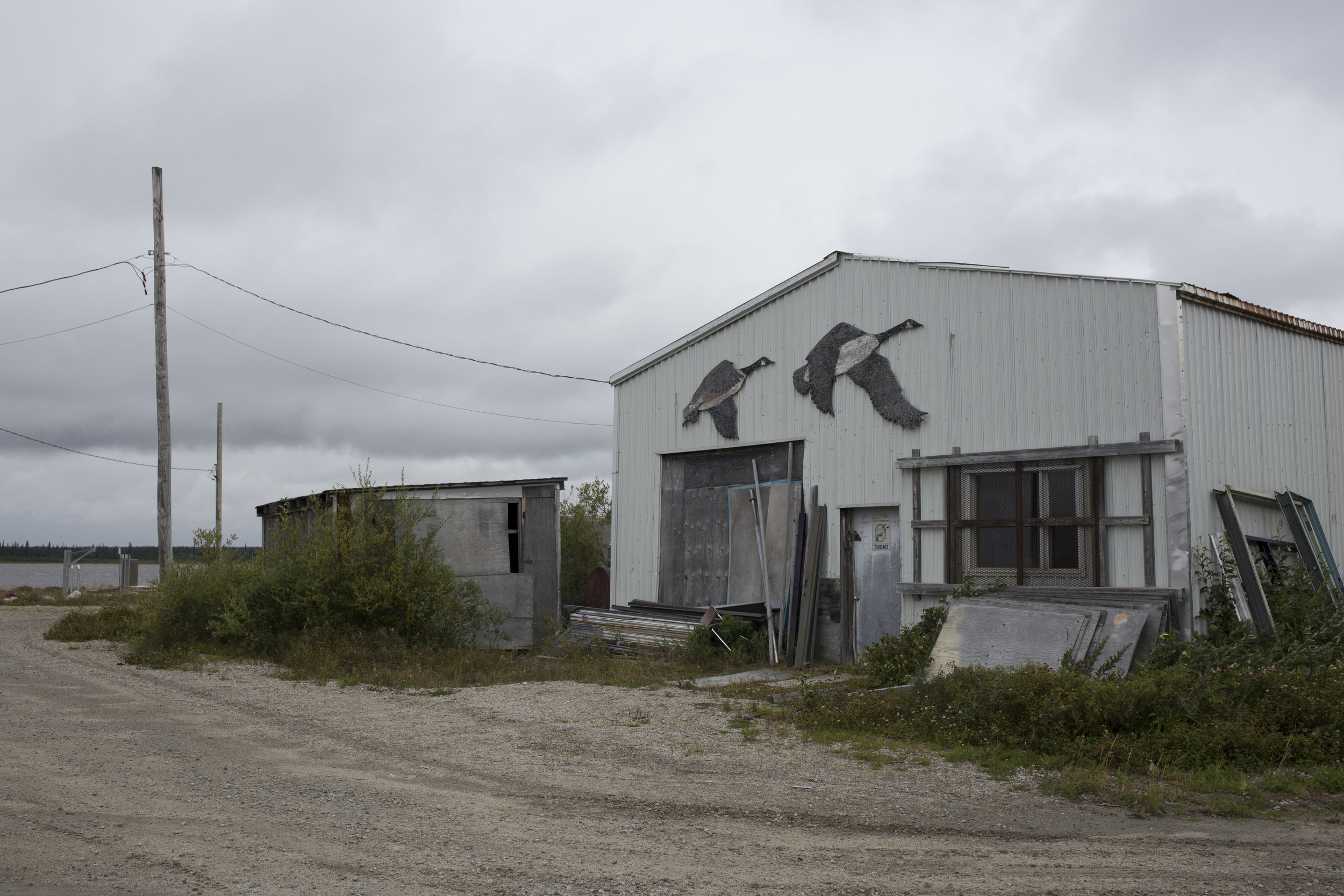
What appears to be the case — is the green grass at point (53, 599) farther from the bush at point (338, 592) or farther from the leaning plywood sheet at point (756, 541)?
the leaning plywood sheet at point (756, 541)

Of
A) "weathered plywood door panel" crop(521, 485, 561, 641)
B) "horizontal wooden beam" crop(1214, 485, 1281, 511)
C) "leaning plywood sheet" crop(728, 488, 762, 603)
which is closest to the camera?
"horizontal wooden beam" crop(1214, 485, 1281, 511)

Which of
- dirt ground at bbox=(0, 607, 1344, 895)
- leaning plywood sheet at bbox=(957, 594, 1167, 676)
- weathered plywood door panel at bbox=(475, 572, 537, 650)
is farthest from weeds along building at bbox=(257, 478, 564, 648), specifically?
leaning plywood sheet at bbox=(957, 594, 1167, 676)

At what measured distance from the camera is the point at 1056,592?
11.0 m

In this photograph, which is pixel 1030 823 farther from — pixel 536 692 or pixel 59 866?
pixel 536 692

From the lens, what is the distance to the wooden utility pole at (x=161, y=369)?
18781mm

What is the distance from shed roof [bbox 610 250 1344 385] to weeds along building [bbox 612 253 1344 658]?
4 centimetres

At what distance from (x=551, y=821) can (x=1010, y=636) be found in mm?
6308

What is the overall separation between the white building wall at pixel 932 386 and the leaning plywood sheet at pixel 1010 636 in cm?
101

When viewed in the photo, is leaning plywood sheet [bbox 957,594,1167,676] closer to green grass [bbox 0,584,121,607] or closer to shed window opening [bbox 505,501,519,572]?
shed window opening [bbox 505,501,519,572]

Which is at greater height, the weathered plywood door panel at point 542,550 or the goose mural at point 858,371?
the goose mural at point 858,371

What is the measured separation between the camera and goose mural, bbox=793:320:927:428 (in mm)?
13062

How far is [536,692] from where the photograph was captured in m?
11.1

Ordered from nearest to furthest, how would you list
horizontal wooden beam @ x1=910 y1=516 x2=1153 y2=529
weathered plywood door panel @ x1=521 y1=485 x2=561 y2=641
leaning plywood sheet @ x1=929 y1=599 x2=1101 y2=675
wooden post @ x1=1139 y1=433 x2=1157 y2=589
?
1. leaning plywood sheet @ x1=929 y1=599 x2=1101 y2=675
2. wooden post @ x1=1139 y1=433 x2=1157 y2=589
3. horizontal wooden beam @ x1=910 y1=516 x2=1153 y2=529
4. weathered plywood door panel @ x1=521 y1=485 x2=561 y2=641

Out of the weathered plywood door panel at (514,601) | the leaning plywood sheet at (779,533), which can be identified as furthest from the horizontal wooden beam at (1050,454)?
the weathered plywood door panel at (514,601)
